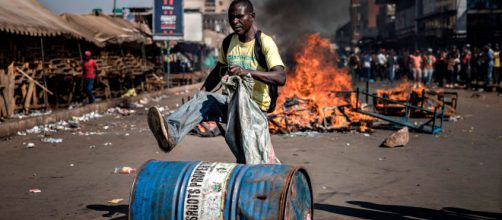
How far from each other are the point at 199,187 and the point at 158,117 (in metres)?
0.78

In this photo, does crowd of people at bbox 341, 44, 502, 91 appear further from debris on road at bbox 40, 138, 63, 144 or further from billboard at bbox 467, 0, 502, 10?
debris on road at bbox 40, 138, 63, 144

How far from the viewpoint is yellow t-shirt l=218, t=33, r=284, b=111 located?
15.0 feet

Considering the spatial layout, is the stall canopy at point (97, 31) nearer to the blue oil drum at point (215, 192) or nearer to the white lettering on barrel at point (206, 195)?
the blue oil drum at point (215, 192)

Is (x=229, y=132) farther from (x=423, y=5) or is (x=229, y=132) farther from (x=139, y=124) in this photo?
(x=423, y=5)

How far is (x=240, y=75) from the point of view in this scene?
4301 millimetres

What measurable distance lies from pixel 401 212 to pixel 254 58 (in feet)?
7.36

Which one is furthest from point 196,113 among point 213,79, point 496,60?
point 496,60

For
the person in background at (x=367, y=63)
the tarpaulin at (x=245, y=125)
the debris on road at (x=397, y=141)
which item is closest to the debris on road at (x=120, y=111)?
the debris on road at (x=397, y=141)

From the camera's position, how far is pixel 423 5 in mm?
51656

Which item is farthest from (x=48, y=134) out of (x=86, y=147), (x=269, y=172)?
(x=269, y=172)

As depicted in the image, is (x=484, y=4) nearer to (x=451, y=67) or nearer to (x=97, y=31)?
(x=451, y=67)

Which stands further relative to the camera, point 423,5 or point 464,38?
point 423,5

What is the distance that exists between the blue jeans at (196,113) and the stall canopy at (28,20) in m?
10.7

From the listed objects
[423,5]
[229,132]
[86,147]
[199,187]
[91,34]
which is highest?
[423,5]
